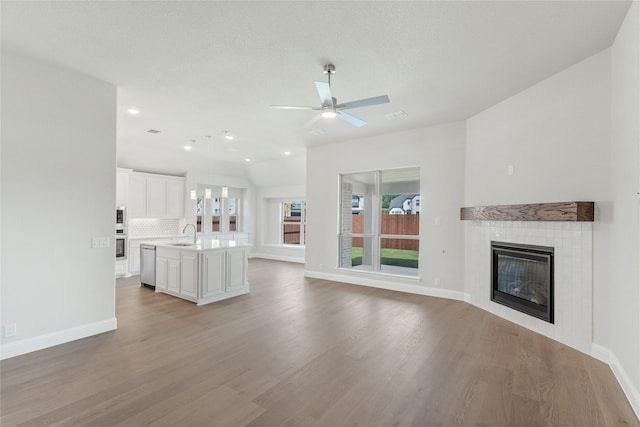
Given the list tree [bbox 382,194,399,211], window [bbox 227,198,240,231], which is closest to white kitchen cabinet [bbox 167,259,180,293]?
tree [bbox 382,194,399,211]

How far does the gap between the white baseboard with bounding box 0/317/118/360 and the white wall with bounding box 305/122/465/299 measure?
4154 mm

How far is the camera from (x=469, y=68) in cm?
338

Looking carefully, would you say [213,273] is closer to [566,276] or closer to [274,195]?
[566,276]

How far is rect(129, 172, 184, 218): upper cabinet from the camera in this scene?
7371mm

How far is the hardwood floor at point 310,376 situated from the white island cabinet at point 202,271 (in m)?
0.67

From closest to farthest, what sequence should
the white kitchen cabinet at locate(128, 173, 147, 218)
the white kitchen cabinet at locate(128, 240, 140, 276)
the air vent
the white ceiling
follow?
the white ceiling → the air vent → the white kitchen cabinet at locate(128, 240, 140, 276) → the white kitchen cabinet at locate(128, 173, 147, 218)

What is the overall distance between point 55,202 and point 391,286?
16.9 ft

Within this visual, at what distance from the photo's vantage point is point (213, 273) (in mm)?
5027

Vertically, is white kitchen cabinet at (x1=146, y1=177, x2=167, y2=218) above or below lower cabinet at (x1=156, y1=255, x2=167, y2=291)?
above

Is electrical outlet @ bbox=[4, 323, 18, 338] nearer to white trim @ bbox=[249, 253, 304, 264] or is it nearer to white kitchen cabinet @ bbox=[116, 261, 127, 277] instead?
white kitchen cabinet @ bbox=[116, 261, 127, 277]

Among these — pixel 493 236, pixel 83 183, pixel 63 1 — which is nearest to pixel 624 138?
pixel 493 236

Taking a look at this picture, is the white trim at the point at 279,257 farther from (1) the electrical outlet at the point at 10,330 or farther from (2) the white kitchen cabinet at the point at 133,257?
(1) the electrical outlet at the point at 10,330

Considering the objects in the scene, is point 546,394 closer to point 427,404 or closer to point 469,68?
point 427,404

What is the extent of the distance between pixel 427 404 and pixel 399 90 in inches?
132
